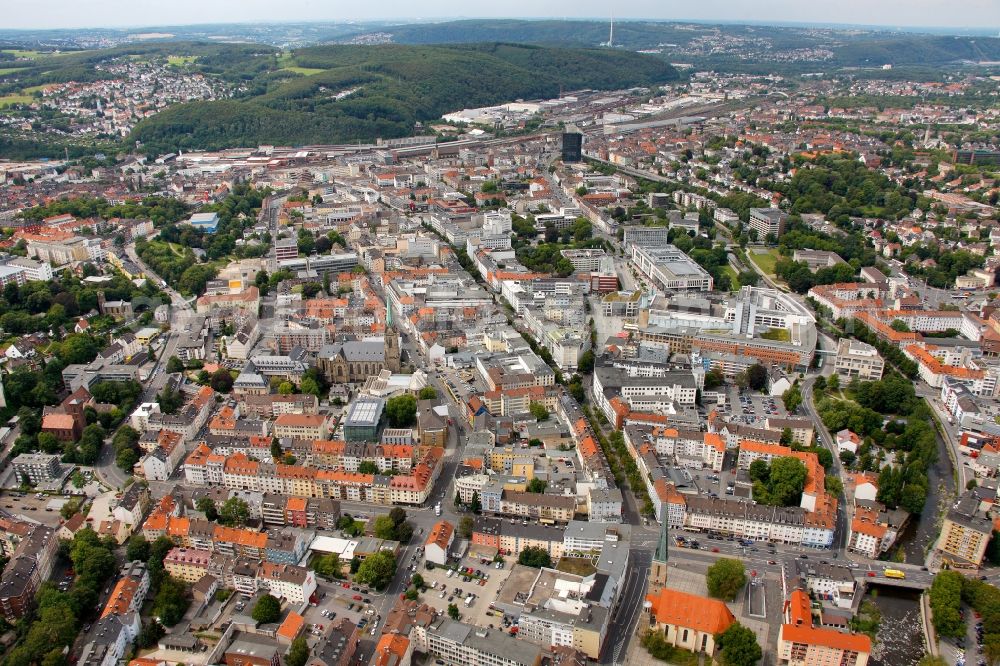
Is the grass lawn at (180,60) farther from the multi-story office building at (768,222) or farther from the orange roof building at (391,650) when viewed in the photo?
the orange roof building at (391,650)

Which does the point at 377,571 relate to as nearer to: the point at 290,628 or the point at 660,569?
the point at 290,628

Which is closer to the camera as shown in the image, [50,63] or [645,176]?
[645,176]

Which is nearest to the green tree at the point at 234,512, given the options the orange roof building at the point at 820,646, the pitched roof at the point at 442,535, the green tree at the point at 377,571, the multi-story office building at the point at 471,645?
the green tree at the point at 377,571

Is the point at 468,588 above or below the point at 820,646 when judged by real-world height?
below

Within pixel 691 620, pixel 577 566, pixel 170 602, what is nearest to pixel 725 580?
pixel 691 620

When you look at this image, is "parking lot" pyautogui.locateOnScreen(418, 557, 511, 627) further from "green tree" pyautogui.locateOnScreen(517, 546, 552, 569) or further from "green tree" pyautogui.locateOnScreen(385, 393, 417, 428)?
"green tree" pyautogui.locateOnScreen(385, 393, 417, 428)

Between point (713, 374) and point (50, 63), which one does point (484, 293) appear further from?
point (50, 63)

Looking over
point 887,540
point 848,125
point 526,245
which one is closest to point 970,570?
point 887,540
